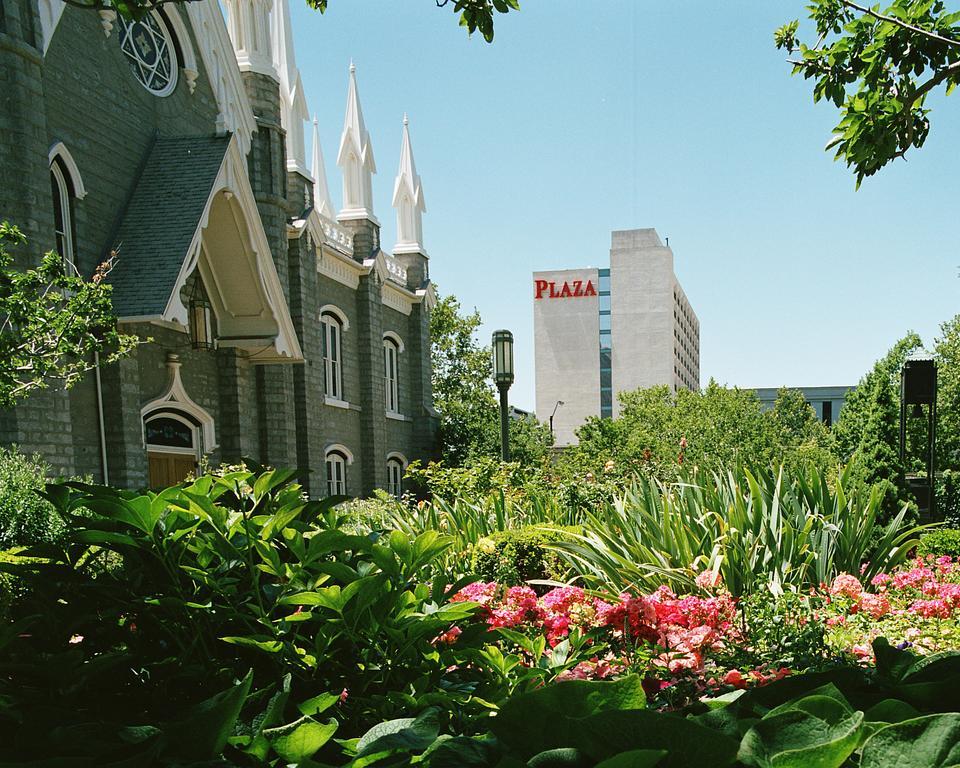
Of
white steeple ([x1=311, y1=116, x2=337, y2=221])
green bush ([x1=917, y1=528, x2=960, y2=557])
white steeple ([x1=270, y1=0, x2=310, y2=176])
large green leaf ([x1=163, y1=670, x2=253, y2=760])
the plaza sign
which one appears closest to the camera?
large green leaf ([x1=163, y1=670, x2=253, y2=760])

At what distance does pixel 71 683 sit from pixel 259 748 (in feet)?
1.41

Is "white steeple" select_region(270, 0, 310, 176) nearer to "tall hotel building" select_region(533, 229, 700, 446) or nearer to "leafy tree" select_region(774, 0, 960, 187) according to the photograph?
"leafy tree" select_region(774, 0, 960, 187)

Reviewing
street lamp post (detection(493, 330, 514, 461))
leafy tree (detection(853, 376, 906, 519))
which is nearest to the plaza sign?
leafy tree (detection(853, 376, 906, 519))

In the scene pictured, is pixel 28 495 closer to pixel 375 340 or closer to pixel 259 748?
pixel 259 748

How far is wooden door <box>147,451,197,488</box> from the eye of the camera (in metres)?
14.4

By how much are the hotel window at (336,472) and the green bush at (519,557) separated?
1534cm

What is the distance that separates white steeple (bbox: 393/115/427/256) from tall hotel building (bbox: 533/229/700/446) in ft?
187

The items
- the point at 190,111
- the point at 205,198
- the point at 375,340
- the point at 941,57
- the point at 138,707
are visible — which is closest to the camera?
the point at 138,707

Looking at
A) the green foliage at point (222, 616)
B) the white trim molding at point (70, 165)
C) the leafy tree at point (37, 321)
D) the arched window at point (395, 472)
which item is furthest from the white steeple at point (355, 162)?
the green foliage at point (222, 616)

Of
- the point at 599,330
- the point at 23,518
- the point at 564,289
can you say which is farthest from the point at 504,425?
the point at 599,330

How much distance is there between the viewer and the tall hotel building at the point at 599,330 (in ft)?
276

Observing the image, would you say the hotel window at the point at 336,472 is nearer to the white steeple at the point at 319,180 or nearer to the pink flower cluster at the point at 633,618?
→ the white steeple at the point at 319,180

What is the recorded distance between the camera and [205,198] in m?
13.5

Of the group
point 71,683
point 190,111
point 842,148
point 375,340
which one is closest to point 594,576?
point 842,148
